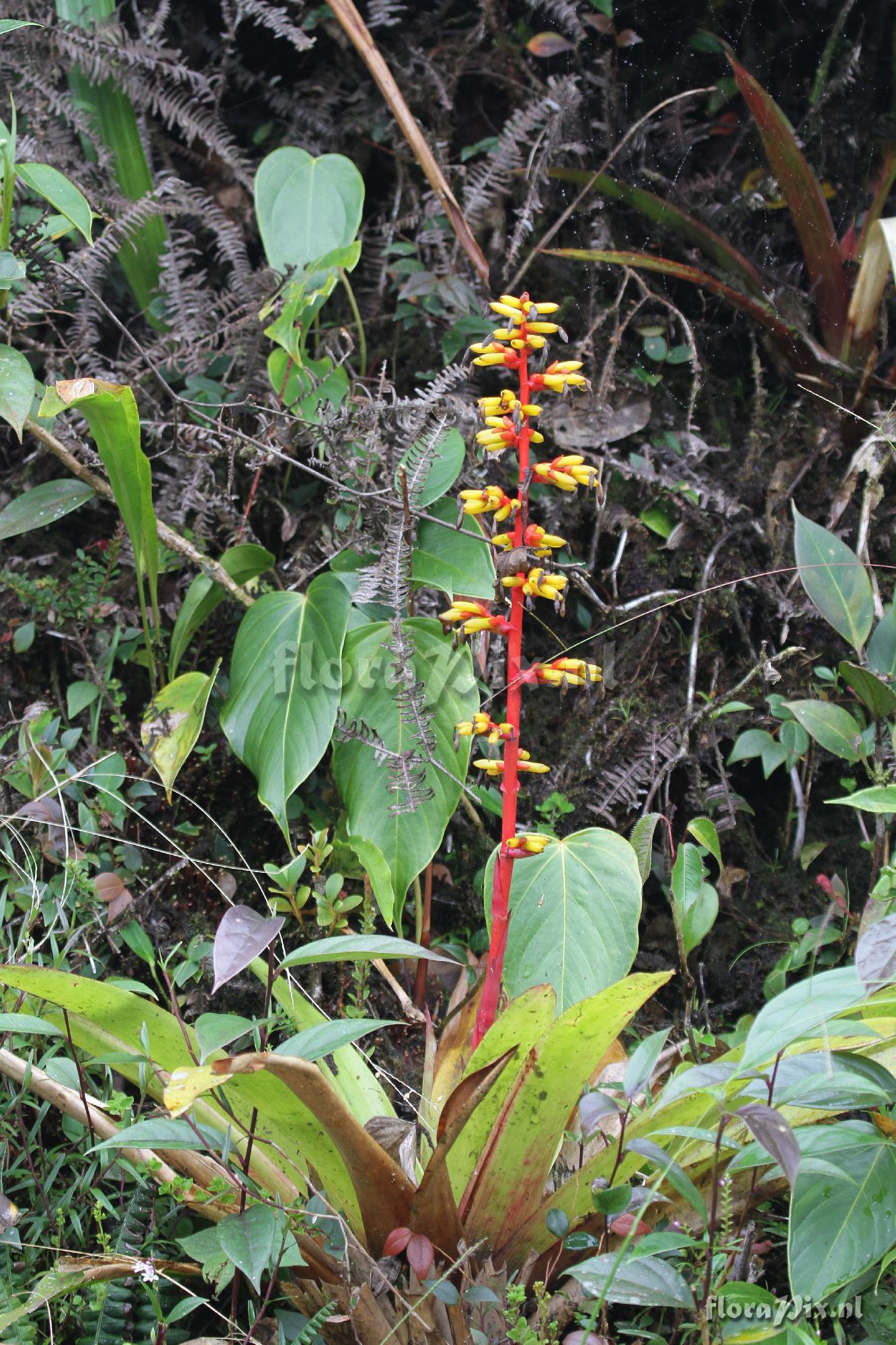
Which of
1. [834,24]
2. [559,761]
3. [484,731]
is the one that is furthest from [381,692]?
[834,24]

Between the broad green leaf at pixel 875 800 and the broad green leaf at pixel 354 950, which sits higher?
the broad green leaf at pixel 354 950

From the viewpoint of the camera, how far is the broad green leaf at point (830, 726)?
4.25ft

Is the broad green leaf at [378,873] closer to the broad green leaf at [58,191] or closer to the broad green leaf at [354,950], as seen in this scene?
the broad green leaf at [354,950]

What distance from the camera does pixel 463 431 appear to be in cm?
160

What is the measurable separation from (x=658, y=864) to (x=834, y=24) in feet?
5.33

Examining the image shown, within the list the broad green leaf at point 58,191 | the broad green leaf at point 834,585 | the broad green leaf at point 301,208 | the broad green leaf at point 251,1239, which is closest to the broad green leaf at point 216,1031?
the broad green leaf at point 251,1239

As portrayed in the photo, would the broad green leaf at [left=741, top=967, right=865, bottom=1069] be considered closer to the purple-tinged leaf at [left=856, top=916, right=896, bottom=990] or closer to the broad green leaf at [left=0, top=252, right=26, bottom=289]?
the purple-tinged leaf at [left=856, top=916, right=896, bottom=990]

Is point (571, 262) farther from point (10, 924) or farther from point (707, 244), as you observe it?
point (10, 924)

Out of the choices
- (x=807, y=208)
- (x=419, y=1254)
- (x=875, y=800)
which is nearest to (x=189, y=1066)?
(x=419, y=1254)

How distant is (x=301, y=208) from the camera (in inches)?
67.0

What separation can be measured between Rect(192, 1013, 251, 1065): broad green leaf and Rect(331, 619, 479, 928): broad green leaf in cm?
45

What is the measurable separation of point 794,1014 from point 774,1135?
0.09 metres

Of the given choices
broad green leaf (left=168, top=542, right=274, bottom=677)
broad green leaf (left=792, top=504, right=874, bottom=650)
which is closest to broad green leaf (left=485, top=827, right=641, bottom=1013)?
broad green leaf (left=792, top=504, right=874, bottom=650)

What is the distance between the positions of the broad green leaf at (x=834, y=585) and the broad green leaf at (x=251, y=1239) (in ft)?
3.17
